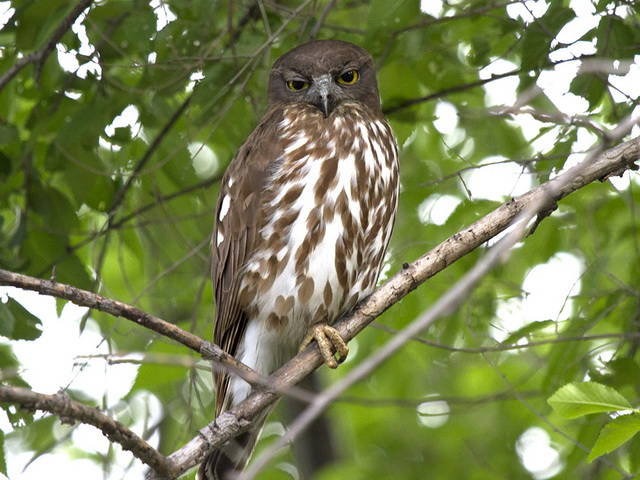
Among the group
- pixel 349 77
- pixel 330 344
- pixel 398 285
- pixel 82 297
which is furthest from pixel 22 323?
pixel 349 77

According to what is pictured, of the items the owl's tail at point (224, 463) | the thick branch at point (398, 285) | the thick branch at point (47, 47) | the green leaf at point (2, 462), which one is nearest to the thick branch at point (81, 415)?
the thick branch at point (398, 285)

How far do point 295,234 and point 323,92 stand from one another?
830 millimetres

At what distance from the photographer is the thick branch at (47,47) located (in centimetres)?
379

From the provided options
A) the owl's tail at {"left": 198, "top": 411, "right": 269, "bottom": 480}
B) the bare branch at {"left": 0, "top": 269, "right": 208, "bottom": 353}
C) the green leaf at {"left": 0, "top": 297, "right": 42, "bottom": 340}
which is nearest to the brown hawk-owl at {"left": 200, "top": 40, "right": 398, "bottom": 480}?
the owl's tail at {"left": 198, "top": 411, "right": 269, "bottom": 480}

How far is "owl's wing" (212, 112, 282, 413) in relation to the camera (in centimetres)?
420

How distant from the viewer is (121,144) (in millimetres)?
4395

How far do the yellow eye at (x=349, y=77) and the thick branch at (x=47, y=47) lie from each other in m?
1.33

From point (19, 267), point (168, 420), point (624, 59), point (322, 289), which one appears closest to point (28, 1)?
point (19, 267)

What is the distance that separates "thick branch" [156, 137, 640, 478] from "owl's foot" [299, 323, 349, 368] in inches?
5.9

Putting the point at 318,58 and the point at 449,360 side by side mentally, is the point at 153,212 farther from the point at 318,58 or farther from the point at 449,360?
the point at 449,360

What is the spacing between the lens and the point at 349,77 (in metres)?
4.66

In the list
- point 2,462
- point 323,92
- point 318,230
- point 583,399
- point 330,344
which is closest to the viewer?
point 583,399

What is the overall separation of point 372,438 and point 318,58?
2.36 metres

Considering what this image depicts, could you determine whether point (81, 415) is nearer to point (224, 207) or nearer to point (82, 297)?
point (82, 297)
